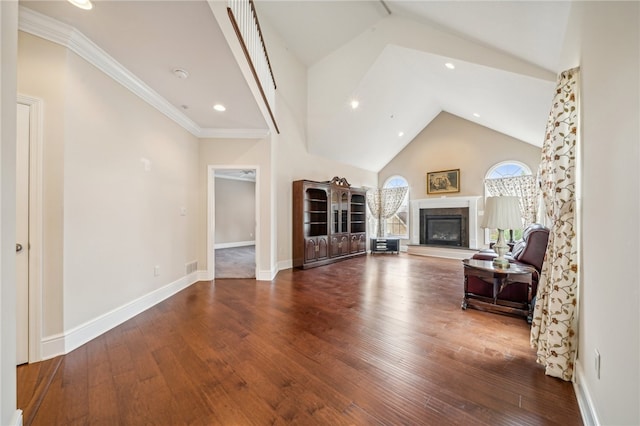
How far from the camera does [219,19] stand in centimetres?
185

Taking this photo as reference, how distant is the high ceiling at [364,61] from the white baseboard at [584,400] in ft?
8.94

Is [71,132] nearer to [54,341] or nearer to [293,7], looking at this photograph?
[54,341]

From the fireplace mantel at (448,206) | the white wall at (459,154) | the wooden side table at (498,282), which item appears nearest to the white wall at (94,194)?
the wooden side table at (498,282)

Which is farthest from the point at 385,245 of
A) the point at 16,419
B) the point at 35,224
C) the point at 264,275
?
the point at 16,419


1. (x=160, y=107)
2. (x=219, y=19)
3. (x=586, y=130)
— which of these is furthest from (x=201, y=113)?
(x=586, y=130)

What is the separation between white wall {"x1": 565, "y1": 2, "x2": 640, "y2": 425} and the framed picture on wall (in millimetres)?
5729

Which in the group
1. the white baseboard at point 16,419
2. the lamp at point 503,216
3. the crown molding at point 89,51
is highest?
the crown molding at point 89,51

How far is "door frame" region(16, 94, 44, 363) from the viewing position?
6.20ft

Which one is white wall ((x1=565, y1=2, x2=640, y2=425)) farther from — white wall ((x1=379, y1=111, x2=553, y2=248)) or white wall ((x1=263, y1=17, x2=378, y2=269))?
white wall ((x1=379, y1=111, x2=553, y2=248))

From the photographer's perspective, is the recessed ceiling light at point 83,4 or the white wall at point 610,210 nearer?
the white wall at point 610,210

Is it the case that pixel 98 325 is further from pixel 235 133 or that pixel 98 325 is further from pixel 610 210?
pixel 610 210

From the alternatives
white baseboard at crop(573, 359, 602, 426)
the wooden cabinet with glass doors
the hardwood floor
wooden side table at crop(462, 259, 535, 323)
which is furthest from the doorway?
white baseboard at crop(573, 359, 602, 426)

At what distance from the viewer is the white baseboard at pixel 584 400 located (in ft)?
4.09

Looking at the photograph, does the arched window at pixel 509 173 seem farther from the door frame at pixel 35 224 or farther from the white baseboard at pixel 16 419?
the door frame at pixel 35 224
